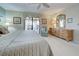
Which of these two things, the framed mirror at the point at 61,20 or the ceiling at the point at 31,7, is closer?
the ceiling at the point at 31,7

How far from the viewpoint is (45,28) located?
6.64 ft

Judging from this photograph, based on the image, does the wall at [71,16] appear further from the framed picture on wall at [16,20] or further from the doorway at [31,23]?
the framed picture on wall at [16,20]

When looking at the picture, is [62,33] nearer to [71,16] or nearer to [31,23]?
[71,16]

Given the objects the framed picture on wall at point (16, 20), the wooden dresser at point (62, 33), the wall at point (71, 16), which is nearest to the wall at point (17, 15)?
the framed picture on wall at point (16, 20)

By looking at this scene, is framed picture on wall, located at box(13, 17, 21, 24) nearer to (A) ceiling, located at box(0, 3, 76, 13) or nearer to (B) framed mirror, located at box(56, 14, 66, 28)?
(A) ceiling, located at box(0, 3, 76, 13)

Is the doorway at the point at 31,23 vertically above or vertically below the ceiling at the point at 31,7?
below

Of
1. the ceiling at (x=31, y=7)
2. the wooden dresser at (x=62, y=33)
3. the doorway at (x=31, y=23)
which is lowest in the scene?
the wooden dresser at (x=62, y=33)

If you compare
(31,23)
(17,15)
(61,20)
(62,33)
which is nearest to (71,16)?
(61,20)

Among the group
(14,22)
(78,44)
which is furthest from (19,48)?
(78,44)

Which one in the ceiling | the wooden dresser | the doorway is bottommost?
the wooden dresser

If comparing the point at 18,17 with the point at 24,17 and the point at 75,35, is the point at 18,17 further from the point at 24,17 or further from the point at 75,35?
the point at 75,35

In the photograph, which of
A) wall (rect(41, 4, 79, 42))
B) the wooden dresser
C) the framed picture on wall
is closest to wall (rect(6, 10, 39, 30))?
the framed picture on wall

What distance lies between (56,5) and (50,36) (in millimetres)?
630

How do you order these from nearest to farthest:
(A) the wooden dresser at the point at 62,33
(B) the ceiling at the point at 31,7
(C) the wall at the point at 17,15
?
(B) the ceiling at the point at 31,7 < (C) the wall at the point at 17,15 < (A) the wooden dresser at the point at 62,33
